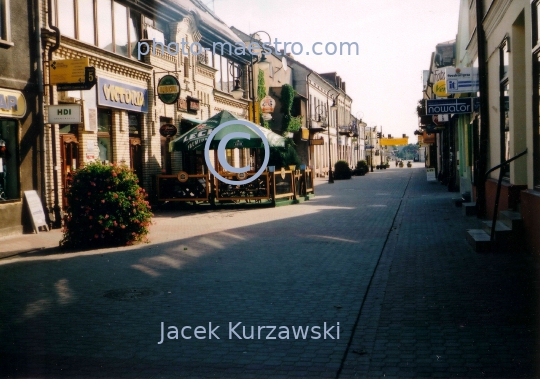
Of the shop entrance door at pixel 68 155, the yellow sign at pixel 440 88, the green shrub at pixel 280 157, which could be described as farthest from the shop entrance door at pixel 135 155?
the yellow sign at pixel 440 88

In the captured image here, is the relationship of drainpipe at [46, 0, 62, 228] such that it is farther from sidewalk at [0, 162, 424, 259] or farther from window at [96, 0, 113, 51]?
window at [96, 0, 113, 51]

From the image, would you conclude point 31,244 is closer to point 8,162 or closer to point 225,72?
point 8,162

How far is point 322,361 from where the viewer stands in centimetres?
463

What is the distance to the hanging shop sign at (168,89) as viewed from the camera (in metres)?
18.8

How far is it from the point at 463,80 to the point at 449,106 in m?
0.74

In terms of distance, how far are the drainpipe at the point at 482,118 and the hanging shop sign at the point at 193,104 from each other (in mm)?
11182

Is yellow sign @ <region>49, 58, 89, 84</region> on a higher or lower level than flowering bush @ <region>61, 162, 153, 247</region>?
higher

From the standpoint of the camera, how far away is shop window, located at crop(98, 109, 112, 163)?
16.8 metres

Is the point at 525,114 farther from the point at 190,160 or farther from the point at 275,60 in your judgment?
the point at 275,60

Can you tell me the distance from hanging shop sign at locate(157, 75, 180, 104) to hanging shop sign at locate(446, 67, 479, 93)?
8338mm

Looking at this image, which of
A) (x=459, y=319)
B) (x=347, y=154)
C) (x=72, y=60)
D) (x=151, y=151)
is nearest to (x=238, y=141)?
(x=151, y=151)

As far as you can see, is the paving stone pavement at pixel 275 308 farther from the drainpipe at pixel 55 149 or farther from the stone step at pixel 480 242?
the drainpipe at pixel 55 149

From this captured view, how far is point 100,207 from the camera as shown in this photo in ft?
35.7

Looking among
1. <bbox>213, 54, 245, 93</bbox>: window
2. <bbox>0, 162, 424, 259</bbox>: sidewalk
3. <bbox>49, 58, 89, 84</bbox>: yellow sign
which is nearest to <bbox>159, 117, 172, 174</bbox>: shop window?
<bbox>213, 54, 245, 93</bbox>: window
